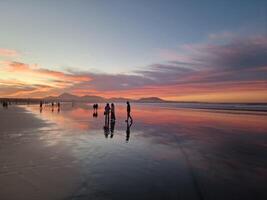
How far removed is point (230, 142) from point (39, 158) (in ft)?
41.9

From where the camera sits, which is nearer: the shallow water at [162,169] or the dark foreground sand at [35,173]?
the dark foreground sand at [35,173]

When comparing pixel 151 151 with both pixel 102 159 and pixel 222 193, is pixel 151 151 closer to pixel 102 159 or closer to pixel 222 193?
pixel 102 159

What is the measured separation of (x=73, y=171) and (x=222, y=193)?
5.45m

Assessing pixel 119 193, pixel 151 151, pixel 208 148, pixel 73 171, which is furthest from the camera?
pixel 208 148

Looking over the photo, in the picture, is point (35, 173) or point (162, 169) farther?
point (162, 169)

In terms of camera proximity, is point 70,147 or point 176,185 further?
point 70,147

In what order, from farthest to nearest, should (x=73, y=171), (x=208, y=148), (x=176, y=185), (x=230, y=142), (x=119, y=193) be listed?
(x=230, y=142) < (x=208, y=148) < (x=73, y=171) < (x=176, y=185) < (x=119, y=193)

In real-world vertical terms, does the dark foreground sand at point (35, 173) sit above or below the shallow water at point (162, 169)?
above

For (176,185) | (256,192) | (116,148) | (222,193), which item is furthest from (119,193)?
(116,148)

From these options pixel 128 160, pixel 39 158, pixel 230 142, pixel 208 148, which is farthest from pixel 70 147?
pixel 230 142

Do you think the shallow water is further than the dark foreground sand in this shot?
Yes

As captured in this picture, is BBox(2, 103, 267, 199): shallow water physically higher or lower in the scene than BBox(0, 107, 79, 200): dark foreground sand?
lower

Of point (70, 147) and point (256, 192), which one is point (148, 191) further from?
point (70, 147)

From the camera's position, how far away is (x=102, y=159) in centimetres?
1050
